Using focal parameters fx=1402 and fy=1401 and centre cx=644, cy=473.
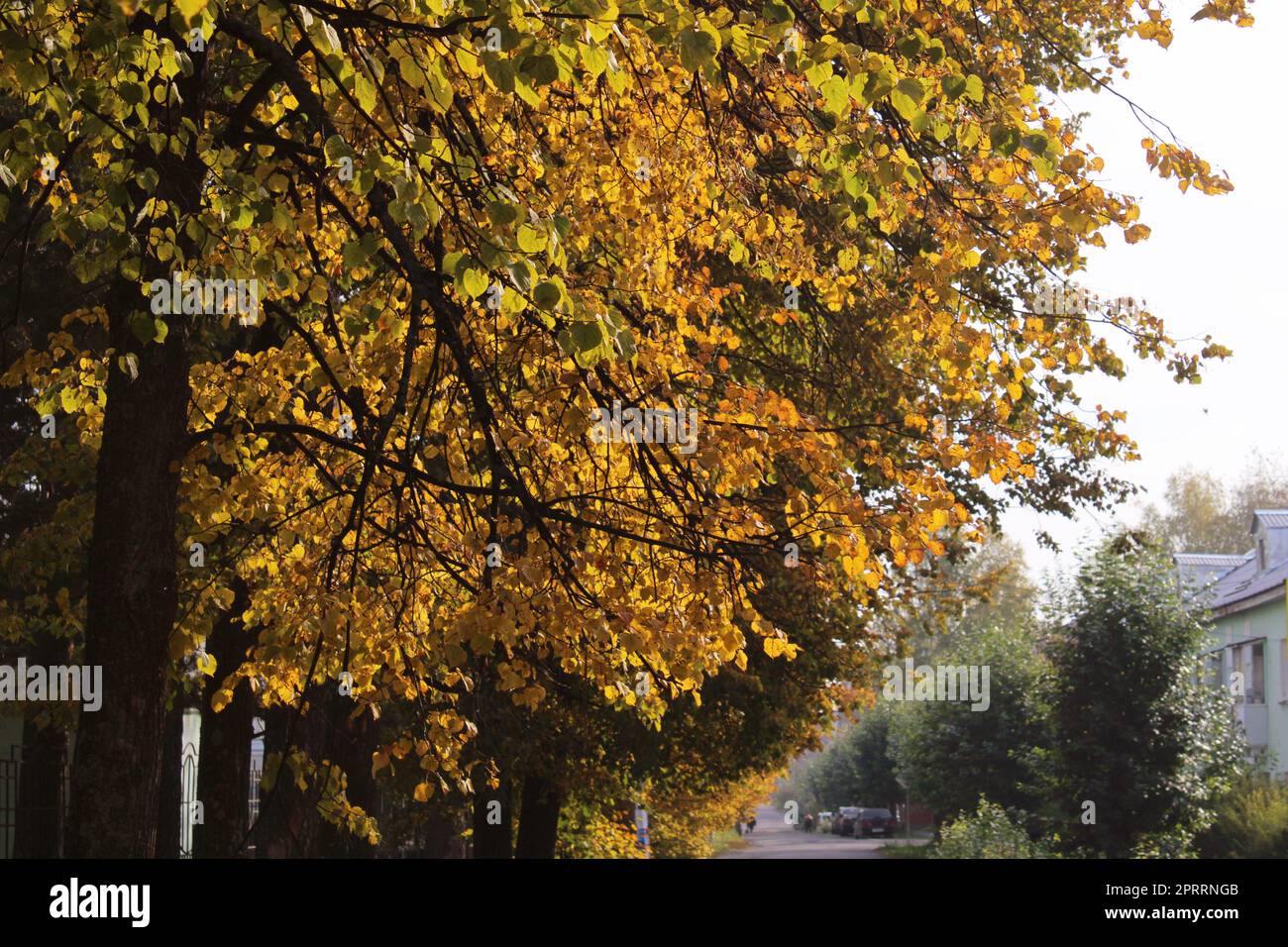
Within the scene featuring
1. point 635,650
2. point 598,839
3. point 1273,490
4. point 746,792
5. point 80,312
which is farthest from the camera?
point 1273,490

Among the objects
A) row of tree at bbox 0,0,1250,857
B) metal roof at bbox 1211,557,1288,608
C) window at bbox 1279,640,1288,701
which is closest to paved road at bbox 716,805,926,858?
metal roof at bbox 1211,557,1288,608

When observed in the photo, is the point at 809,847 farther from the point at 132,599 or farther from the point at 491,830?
the point at 132,599

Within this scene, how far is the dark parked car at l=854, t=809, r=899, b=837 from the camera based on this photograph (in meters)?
71.1

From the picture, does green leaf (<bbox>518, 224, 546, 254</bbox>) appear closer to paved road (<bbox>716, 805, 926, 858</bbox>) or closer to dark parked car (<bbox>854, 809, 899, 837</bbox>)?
paved road (<bbox>716, 805, 926, 858</bbox>)

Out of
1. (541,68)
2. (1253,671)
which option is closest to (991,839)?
(1253,671)

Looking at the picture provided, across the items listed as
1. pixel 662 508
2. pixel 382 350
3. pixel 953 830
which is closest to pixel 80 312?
pixel 382 350

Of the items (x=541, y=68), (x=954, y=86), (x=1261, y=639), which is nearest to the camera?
(x=541, y=68)

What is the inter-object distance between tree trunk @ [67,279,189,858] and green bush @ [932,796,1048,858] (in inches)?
1001

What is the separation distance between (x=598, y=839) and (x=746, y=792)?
19.9m

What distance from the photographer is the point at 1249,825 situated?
97.8 feet

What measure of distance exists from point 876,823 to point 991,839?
39964 mm

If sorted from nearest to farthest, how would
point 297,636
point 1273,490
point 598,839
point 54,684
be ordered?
point 297,636, point 54,684, point 598,839, point 1273,490
